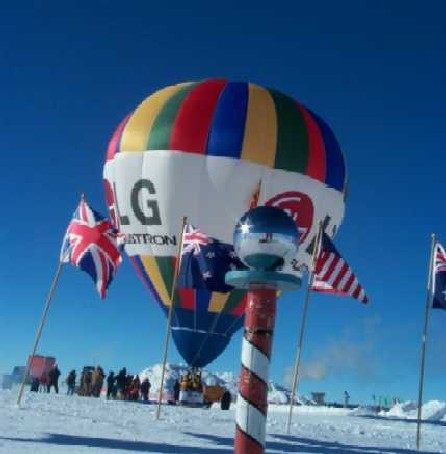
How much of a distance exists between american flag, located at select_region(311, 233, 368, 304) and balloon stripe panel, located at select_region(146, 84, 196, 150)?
14.4 m

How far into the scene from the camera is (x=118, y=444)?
11773 mm

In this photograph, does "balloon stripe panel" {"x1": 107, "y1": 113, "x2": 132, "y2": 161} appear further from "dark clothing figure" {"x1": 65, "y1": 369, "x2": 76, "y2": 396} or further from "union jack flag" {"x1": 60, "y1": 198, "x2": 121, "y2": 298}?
"union jack flag" {"x1": 60, "y1": 198, "x2": 121, "y2": 298}

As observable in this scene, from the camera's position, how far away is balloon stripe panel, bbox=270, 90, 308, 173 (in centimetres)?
3206

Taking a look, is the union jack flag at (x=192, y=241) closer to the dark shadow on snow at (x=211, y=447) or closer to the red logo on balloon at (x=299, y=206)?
the dark shadow on snow at (x=211, y=447)

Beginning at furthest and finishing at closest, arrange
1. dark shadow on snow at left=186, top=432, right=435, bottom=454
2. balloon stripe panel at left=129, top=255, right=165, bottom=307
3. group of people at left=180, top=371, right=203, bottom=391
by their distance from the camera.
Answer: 1. balloon stripe panel at left=129, top=255, right=165, bottom=307
2. group of people at left=180, top=371, right=203, bottom=391
3. dark shadow on snow at left=186, top=432, right=435, bottom=454

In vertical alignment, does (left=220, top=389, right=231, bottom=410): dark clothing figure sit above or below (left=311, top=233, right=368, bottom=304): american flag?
below

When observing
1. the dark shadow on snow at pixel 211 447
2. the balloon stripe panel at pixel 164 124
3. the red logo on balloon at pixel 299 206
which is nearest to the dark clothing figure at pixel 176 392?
the red logo on balloon at pixel 299 206

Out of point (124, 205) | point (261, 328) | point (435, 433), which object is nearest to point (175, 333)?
point (124, 205)

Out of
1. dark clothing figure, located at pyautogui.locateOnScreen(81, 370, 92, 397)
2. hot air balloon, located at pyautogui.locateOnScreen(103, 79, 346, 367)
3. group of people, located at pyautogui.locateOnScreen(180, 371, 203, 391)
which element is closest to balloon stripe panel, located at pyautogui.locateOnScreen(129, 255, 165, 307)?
hot air balloon, located at pyautogui.locateOnScreen(103, 79, 346, 367)

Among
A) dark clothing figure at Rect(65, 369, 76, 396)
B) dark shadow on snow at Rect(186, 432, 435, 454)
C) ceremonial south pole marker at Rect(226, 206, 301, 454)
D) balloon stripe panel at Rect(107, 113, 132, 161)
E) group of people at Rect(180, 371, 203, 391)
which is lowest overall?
dark shadow on snow at Rect(186, 432, 435, 454)

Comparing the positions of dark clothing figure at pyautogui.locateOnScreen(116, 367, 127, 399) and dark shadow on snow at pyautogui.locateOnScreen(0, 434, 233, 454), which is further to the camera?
dark clothing figure at pyautogui.locateOnScreen(116, 367, 127, 399)

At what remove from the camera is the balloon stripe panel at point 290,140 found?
32.1 meters

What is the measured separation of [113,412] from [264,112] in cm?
1737

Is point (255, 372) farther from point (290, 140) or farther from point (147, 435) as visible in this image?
point (290, 140)
